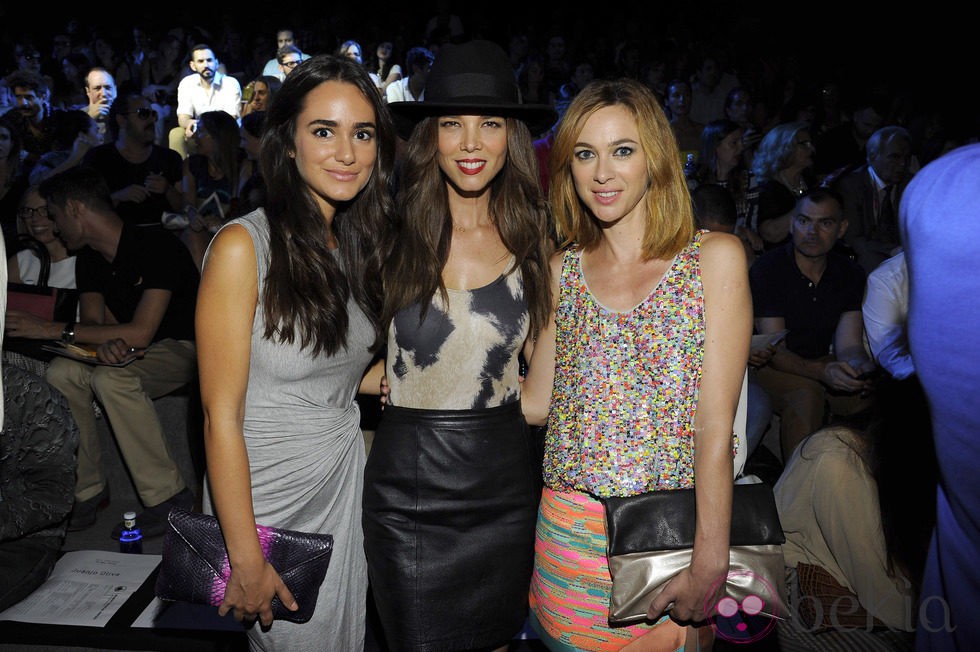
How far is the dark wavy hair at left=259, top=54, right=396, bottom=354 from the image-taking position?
198 centimetres

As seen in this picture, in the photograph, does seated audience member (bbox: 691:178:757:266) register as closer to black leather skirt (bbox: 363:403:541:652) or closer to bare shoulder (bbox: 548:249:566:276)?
bare shoulder (bbox: 548:249:566:276)

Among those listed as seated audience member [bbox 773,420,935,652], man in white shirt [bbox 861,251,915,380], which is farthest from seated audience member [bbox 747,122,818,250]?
seated audience member [bbox 773,420,935,652]

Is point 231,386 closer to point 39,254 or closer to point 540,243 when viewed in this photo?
point 540,243

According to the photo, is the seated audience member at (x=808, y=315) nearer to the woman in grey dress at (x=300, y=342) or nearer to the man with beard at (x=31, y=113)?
the woman in grey dress at (x=300, y=342)

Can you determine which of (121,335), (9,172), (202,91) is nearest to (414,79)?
(202,91)

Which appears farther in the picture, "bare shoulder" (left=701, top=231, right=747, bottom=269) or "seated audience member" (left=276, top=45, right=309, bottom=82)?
"seated audience member" (left=276, top=45, right=309, bottom=82)

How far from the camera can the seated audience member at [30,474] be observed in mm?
2926

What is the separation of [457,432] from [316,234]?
0.64 meters

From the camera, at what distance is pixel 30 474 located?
301cm

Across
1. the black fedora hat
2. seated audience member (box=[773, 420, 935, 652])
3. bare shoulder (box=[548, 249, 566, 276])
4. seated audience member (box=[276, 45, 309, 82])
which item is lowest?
seated audience member (box=[773, 420, 935, 652])

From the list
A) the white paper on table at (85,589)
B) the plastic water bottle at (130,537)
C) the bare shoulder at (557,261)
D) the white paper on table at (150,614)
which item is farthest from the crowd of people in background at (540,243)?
the white paper on table at (150,614)

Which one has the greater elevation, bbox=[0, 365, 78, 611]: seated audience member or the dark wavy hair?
the dark wavy hair

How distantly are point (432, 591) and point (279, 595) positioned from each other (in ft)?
1.38

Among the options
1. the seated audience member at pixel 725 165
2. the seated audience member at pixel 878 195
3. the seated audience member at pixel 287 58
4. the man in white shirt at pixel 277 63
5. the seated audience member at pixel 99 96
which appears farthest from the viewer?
the man in white shirt at pixel 277 63
